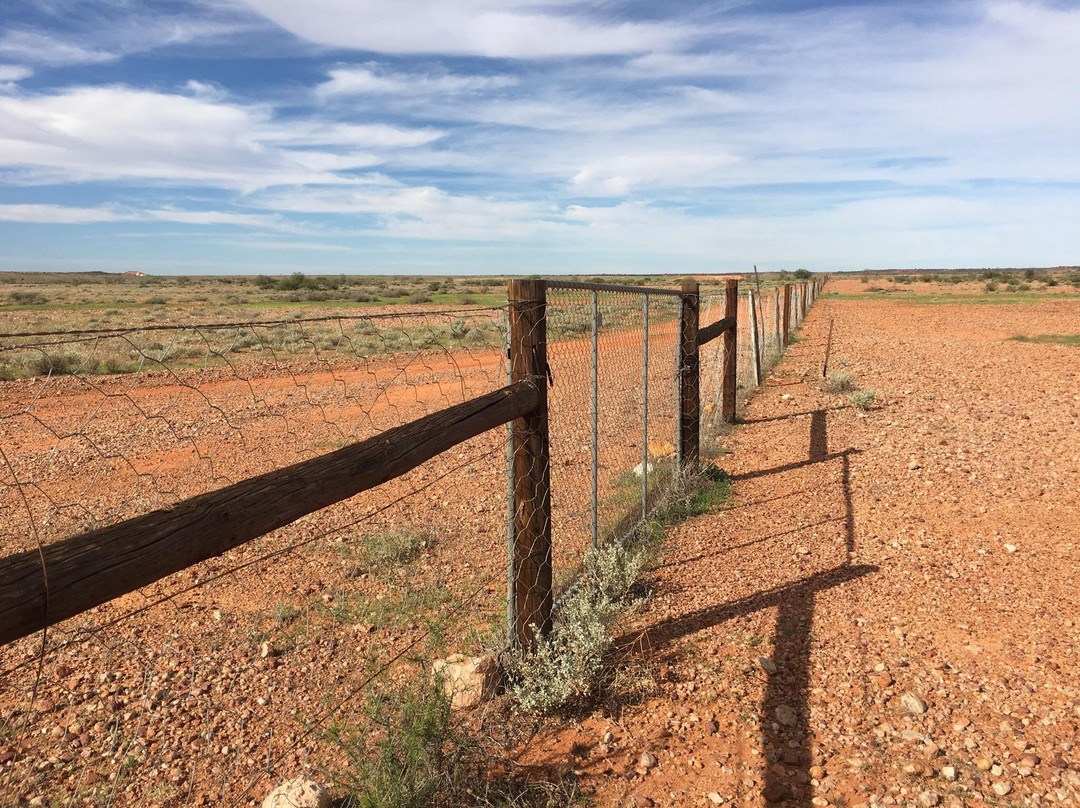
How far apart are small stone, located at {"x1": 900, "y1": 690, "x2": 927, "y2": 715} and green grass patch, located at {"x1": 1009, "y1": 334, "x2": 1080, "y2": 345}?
59.9 ft

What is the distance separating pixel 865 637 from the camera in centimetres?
417

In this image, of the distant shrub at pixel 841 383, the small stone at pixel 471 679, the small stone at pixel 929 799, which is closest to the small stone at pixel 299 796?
the small stone at pixel 471 679

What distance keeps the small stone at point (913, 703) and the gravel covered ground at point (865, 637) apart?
0.02m

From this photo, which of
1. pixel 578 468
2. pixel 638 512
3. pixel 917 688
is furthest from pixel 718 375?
pixel 917 688

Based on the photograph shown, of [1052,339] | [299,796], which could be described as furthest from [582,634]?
[1052,339]

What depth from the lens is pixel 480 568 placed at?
515 cm

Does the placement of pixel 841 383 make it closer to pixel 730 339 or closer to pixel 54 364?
pixel 730 339

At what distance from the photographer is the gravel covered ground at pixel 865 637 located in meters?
3.04

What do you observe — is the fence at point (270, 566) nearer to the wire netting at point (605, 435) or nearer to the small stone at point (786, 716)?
the wire netting at point (605, 435)

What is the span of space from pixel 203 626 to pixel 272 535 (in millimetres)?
1382

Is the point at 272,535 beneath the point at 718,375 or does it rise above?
beneath

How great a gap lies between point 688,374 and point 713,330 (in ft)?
3.88

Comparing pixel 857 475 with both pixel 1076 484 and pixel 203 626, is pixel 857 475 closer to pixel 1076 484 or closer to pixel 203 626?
pixel 1076 484

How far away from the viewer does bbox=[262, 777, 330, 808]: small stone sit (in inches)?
102
